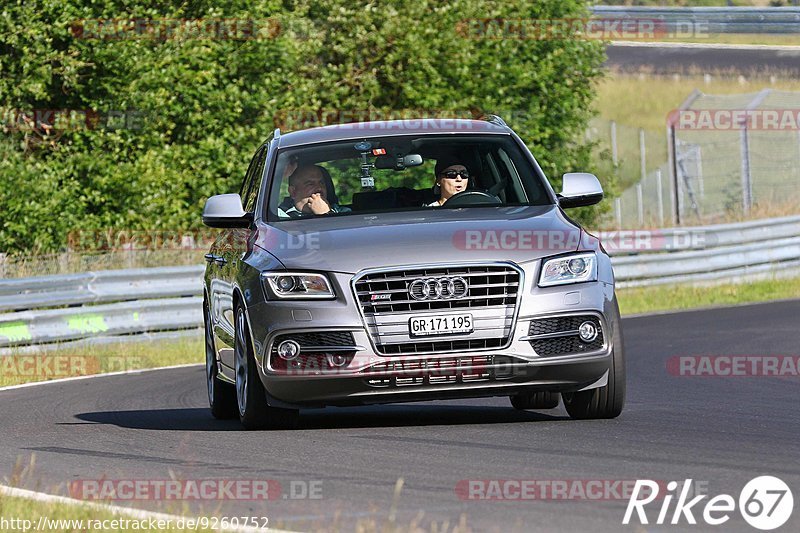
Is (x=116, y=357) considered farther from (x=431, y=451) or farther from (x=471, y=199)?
(x=431, y=451)

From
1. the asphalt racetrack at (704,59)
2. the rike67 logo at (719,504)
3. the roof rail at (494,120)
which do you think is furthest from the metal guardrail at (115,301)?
the asphalt racetrack at (704,59)

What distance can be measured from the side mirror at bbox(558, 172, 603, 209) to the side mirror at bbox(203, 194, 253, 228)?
190 centimetres

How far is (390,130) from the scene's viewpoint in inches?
421

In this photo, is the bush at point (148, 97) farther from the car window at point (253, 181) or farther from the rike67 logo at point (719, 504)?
the rike67 logo at point (719, 504)

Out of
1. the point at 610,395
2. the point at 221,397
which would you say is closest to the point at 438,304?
the point at 610,395

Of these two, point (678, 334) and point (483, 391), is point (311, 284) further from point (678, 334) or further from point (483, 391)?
point (678, 334)

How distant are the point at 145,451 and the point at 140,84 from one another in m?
18.7

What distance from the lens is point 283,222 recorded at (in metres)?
9.93

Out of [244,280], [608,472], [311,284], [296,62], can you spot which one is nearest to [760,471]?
[608,472]

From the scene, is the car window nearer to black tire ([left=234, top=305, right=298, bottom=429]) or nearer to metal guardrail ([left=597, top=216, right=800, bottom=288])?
black tire ([left=234, top=305, right=298, bottom=429])

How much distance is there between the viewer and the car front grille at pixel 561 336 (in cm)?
895

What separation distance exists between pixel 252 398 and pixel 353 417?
119 centimetres

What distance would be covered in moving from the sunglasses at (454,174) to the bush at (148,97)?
16035 mm

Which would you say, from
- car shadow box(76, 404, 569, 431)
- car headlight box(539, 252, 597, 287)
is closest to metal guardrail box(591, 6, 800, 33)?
car shadow box(76, 404, 569, 431)
